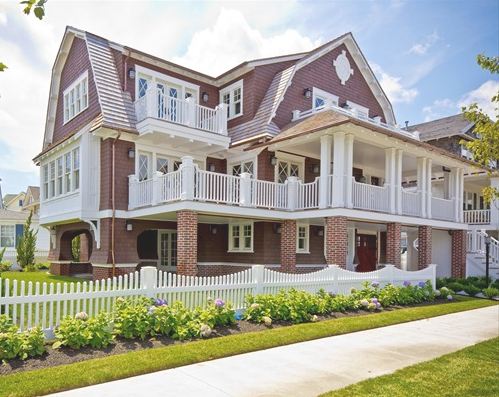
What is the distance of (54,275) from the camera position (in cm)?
2088

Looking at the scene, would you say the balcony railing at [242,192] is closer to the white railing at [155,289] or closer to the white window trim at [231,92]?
the white railing at [155,289]

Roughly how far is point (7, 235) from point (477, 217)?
31676 millimetres

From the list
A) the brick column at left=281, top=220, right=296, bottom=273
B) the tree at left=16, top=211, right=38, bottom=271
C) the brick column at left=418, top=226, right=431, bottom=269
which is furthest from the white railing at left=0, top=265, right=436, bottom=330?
the tree at left=16, top=211, right=38, bottom=271

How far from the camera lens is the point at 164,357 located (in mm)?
6852

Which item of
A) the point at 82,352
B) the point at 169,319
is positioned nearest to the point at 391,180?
the point at 169,319

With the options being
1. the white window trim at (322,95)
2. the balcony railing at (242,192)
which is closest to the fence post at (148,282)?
the balcony railing at (242,192)

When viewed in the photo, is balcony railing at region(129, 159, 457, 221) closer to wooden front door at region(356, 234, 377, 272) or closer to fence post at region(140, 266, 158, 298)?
fence post at region(140, 266, 158, 298)

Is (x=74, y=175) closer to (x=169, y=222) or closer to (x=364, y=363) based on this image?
(x=169, y=222)

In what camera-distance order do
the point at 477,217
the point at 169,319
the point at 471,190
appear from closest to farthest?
the point at 169,319 < the point at 477,217 < the point at 471,190

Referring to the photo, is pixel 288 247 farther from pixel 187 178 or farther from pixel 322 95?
pixel 322 95

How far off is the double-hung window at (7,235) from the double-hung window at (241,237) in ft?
71.0

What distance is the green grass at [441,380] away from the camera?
5.62 metres

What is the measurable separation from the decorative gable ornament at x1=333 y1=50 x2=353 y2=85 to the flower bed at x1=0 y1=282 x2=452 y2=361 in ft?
39.9

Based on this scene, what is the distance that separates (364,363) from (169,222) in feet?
38.1
